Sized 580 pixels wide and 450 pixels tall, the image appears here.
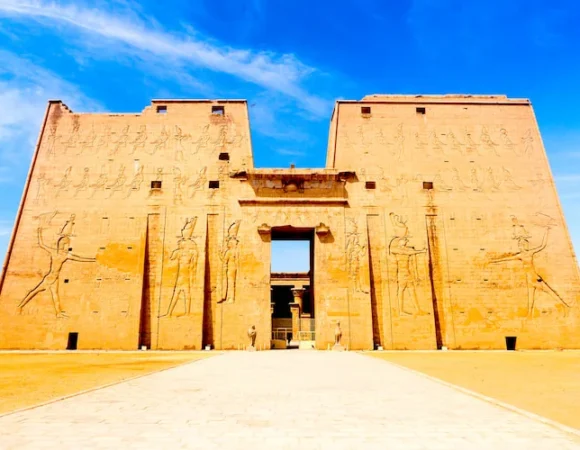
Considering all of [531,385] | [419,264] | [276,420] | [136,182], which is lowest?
[531,385]

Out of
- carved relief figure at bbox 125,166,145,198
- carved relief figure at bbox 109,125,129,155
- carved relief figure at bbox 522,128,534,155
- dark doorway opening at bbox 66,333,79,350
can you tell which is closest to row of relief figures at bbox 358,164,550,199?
carved relief figure at bbox 522,128,534,155

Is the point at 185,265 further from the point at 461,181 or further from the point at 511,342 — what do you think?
the point at 511,342

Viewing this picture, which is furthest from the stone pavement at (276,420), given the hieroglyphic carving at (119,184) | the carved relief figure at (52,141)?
the carved relief figure at (52,141)

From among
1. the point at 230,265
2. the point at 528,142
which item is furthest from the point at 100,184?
the point at 528,142

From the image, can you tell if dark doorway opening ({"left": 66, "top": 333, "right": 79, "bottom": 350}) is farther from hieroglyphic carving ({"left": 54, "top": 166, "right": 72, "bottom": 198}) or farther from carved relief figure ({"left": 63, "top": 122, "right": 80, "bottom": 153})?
carved relief figure ({"left": 63, "top": 122, "right": 80, "bottom": 153})

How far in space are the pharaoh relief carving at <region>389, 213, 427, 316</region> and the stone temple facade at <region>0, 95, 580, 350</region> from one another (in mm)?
69

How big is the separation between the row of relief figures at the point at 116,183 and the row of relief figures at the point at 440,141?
726 centimetres

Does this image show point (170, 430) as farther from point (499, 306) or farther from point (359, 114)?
point (359, 114)

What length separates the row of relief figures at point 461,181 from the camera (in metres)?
20.9

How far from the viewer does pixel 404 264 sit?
64.7ft

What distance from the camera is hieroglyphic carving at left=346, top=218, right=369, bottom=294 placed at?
19.3 metres

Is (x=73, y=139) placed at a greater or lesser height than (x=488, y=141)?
greater

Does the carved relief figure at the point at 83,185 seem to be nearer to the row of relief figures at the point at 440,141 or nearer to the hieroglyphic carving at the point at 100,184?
the hieroglyphic carving at the point at 100,184

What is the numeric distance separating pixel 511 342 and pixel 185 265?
50.3 ft
